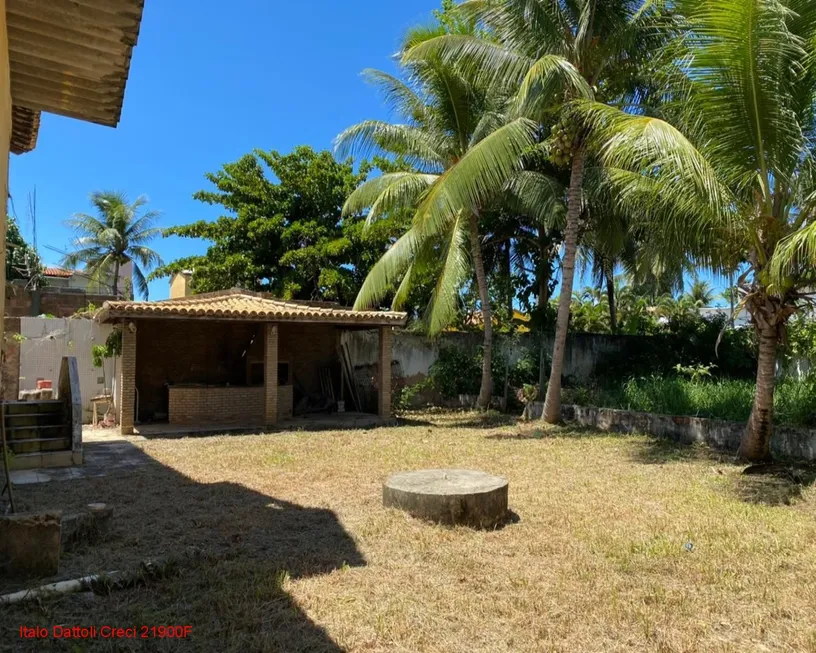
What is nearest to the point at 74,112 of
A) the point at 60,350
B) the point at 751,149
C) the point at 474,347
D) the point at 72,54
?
the point at 72,54

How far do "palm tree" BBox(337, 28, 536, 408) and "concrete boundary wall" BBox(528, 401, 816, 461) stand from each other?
291 centimetres

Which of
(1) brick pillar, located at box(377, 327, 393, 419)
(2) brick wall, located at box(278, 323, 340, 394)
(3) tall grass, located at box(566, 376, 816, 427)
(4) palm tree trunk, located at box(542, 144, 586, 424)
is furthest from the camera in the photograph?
(2) brick wall, located at box(278, 323, 340, 394)

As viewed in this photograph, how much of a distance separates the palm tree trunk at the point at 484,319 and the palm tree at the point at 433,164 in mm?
26

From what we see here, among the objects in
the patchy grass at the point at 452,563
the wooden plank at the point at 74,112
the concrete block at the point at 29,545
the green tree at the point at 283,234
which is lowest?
the patchy grass at the point at 452,563

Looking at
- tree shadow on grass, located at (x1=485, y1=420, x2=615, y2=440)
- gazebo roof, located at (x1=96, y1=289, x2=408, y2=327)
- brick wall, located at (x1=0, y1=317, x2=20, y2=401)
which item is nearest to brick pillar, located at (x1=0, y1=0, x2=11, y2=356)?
gazebo roof, located at (x1=96, y1=289, x2=408, y2=327)

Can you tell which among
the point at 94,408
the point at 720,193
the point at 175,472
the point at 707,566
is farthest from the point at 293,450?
the point at 720,193

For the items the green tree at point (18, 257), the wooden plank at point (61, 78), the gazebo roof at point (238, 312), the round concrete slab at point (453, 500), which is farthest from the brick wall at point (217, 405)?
the green tree at point (18, 257)

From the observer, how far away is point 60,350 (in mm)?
13828

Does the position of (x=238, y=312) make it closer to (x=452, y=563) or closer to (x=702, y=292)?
(x=452, y=563)

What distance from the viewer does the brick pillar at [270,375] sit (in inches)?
522

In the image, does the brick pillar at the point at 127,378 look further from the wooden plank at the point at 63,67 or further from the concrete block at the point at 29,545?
the wooden plank at the point at 63,67

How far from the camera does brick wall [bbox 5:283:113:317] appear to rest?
50.3 ft

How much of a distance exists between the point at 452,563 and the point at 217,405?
382 inches

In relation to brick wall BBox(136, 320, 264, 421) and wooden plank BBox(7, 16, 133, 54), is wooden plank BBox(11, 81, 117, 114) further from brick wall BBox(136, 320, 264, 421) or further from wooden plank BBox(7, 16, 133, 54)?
brick wall BBox(136, 320, 264, 421)
